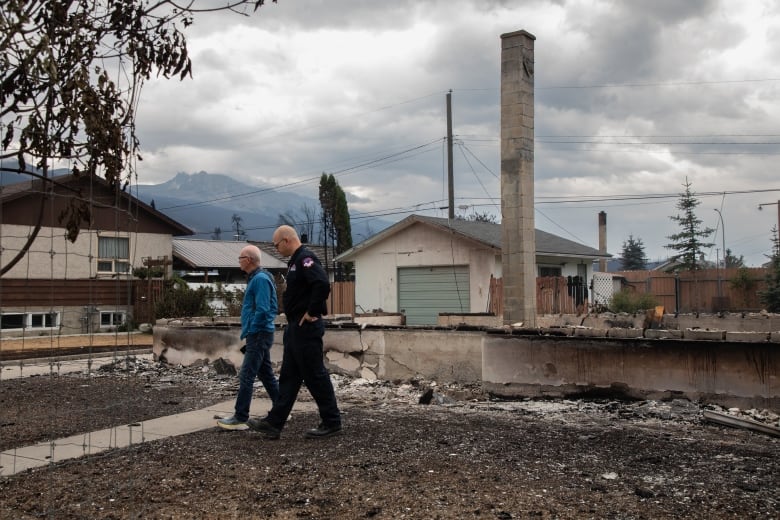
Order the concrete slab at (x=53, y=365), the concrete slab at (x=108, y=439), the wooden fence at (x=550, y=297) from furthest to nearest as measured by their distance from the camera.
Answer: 1. the wooden fence at (x=550, y=297)
2. the concrete slab at (x=53, y=365)
3. the concrete slab at (x=108, y=439)

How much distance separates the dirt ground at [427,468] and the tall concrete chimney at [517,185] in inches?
175

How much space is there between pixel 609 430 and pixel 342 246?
31752mm

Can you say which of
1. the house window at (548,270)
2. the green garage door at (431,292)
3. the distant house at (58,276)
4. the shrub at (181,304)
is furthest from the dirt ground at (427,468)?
the house window at (548,270)

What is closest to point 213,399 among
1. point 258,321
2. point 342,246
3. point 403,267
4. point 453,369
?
point 258,321

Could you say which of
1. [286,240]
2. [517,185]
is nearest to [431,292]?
[517,185]

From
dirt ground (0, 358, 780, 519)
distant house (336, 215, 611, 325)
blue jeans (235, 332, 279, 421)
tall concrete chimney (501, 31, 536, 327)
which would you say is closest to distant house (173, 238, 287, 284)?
distant house (336, 215, 611, 325)

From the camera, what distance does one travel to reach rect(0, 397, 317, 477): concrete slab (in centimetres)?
569

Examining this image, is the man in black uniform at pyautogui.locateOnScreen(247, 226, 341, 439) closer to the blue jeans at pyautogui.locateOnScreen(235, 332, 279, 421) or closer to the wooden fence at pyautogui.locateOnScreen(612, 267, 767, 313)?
the blue jeans at pyautogui.locateOnScreen(235, 332, 279, 421)

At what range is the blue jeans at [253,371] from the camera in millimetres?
6867

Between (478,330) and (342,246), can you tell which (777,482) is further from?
(342,246)

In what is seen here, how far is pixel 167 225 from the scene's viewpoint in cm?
2958

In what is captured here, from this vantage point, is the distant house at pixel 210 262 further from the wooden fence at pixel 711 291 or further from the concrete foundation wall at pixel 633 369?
the concrete foundation wall at pixel 633 369

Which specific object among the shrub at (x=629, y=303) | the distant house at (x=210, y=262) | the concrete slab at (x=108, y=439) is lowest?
the concrete slab at (x=108, y=439)

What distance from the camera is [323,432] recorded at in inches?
249
